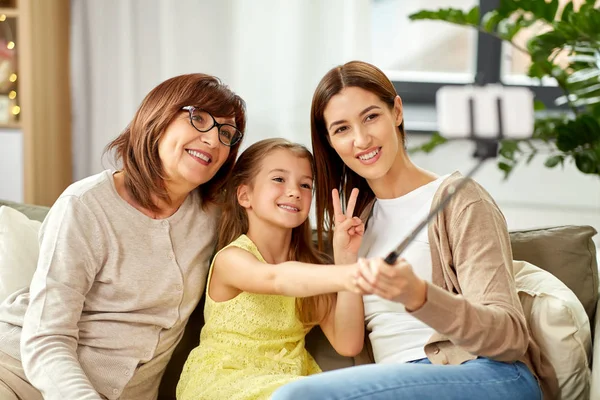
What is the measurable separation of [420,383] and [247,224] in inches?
26.6

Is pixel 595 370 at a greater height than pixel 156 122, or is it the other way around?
pixel 156 122

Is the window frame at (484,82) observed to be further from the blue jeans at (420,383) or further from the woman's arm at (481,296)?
the blue jeans at (420,383)

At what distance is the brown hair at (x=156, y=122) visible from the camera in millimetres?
1735

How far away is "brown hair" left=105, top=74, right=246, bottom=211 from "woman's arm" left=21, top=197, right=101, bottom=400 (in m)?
0.15

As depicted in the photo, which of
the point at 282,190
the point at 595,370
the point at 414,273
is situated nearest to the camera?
the point at 414,273

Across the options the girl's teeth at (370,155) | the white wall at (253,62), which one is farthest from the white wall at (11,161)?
the girl's teeth at (370,155)

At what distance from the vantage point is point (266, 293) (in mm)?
1709

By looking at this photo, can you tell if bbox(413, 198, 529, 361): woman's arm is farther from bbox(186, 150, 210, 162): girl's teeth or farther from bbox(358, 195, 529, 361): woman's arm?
bbox(186, 150, 210, 162): girl's teeth

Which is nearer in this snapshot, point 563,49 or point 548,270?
point 548,270

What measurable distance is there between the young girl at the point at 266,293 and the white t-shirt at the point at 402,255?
5cm

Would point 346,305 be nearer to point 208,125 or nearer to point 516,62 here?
point 208,125

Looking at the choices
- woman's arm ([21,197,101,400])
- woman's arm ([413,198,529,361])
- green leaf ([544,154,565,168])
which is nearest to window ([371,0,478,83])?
green leaf ([544,154,565,168])

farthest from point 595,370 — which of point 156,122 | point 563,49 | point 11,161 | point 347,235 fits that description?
point 11,161

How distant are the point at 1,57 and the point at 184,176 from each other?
1744mm
